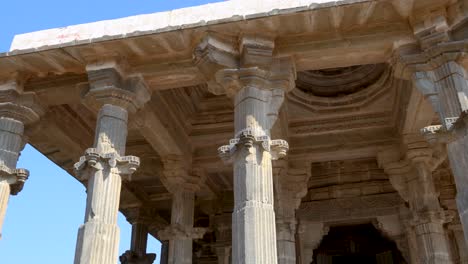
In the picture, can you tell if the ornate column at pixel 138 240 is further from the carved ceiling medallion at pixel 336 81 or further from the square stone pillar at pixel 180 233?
the carved ceiling medallion at pixel 336 81

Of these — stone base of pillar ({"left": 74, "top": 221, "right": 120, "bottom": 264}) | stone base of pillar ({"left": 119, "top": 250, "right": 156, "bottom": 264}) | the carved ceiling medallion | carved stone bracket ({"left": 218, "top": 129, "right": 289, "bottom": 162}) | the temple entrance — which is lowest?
stone base of pillar ({"left": 74, "top": 221, "right": 120, "bottom": 264})

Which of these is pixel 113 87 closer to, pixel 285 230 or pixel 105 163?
pixel 105 163

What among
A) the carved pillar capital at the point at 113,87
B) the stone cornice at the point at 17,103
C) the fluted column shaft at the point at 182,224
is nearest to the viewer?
the carved pillar capital at the point at 113,87

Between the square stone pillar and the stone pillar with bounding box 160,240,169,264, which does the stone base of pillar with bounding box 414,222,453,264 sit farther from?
the stone pillar with bounding box 160,240,169,264

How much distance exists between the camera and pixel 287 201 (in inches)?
438

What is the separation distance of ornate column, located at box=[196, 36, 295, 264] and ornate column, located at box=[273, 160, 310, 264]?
288 cm

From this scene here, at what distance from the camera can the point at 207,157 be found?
11.8 m

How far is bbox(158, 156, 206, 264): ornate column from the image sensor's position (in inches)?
418

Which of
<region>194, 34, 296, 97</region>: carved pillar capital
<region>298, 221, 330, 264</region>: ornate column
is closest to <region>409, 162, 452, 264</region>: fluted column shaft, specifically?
<region>298, 221, 330, 264</region>: ornate column

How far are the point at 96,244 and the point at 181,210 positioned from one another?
382 centimetres

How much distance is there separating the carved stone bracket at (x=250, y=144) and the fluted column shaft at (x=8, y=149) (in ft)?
12.1

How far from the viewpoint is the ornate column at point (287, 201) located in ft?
34.3

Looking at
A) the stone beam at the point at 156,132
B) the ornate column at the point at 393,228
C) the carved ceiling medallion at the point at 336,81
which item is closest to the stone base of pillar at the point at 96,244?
the stone beam at the point at 156,132

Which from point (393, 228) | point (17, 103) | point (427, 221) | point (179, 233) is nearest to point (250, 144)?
point (179, 233)
